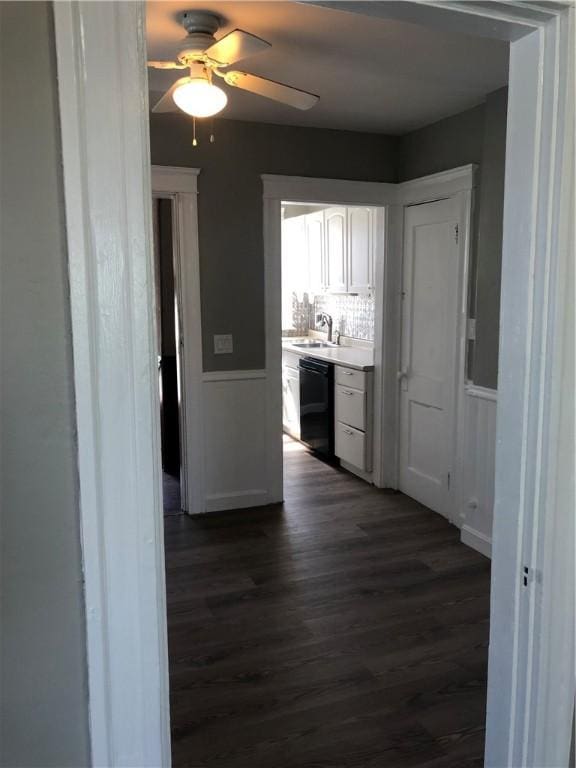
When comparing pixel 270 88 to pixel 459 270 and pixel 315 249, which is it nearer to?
pixel 459 270

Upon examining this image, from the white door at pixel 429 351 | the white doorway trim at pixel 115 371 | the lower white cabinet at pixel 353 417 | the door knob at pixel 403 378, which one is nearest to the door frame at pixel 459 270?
the white door at pixel 429 351

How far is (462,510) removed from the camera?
13.1 feet

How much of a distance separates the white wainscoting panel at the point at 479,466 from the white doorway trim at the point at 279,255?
3.48 feet

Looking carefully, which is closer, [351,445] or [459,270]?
[459,270]

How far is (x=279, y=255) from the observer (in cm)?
424

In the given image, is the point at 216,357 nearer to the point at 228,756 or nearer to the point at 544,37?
the point at 228,756

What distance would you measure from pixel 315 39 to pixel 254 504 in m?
2.89

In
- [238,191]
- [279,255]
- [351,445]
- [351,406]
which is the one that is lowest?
[351,445]

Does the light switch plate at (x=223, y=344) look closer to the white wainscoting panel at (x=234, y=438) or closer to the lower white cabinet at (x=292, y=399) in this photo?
the white wainscoting panel at (x=234, y=438)

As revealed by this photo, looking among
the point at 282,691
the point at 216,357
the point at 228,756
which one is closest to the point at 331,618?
the point at 282,691

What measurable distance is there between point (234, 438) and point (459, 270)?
180 cm

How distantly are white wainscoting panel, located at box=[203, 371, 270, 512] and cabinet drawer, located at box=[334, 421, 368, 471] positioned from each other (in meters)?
0.85

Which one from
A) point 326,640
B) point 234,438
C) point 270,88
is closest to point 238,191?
point 270,88

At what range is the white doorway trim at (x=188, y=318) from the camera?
13.0ft
